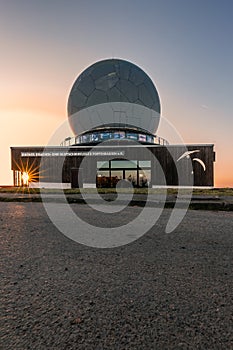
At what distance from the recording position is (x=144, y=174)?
925 inches

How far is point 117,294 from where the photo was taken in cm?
248

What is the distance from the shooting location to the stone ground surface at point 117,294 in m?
1.80

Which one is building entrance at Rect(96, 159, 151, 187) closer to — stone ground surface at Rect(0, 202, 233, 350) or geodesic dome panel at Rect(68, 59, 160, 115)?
geodesic dome panel at Rect(68, 59, 160, 115)

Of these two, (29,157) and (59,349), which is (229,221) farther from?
(29,157)

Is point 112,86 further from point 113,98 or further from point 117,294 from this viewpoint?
point 117,294

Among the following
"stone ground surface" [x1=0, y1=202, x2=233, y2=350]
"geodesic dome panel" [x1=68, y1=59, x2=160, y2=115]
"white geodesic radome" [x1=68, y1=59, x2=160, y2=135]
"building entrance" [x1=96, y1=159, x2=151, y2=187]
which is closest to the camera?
"stone ground surface" [x1=0, y1=202, x2=233, y2=350]

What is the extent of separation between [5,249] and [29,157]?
854 inches

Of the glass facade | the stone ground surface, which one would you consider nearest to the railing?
the glass facade

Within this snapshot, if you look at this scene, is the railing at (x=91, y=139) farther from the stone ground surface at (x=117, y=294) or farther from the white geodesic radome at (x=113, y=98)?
the stone ground surface at (x=117, y=294)

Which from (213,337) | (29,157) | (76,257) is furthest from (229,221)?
(29,157)

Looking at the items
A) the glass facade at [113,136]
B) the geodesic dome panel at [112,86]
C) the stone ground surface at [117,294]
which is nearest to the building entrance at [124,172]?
the glass facade at [113,136]

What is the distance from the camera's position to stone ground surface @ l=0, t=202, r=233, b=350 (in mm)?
1797

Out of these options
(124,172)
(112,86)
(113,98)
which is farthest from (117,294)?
(112,86)

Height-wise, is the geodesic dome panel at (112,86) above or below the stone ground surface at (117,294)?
above
